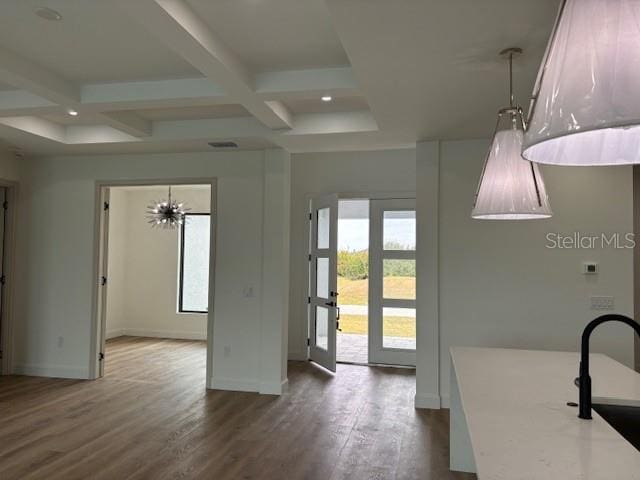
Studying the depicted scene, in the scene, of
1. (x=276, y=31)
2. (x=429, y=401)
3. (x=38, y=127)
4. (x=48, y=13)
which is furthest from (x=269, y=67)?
(x=429, y=401)

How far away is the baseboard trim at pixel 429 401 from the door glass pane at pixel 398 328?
1836mm

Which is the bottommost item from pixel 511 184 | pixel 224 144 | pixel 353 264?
pixel 353 264

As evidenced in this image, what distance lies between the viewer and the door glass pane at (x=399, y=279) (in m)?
6.34

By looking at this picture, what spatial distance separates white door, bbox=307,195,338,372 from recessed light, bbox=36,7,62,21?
3.87m

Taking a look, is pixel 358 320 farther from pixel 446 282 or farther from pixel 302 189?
pixel 446 282

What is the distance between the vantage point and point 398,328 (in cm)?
641

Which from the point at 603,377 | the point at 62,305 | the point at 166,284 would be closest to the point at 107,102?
the point at 62,305

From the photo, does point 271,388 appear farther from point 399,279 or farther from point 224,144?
point 224,144

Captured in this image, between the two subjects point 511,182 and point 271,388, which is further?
point 271,388

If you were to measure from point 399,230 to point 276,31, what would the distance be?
4.01 metres

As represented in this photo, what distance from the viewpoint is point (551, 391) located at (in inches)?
78.9

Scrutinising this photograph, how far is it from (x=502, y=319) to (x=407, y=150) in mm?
2802


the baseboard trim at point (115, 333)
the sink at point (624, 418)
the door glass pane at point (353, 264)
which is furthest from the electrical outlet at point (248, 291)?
the door glass pane at point (353, 264)

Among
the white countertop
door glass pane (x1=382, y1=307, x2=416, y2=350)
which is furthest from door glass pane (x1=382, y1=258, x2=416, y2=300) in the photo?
the white countertop
